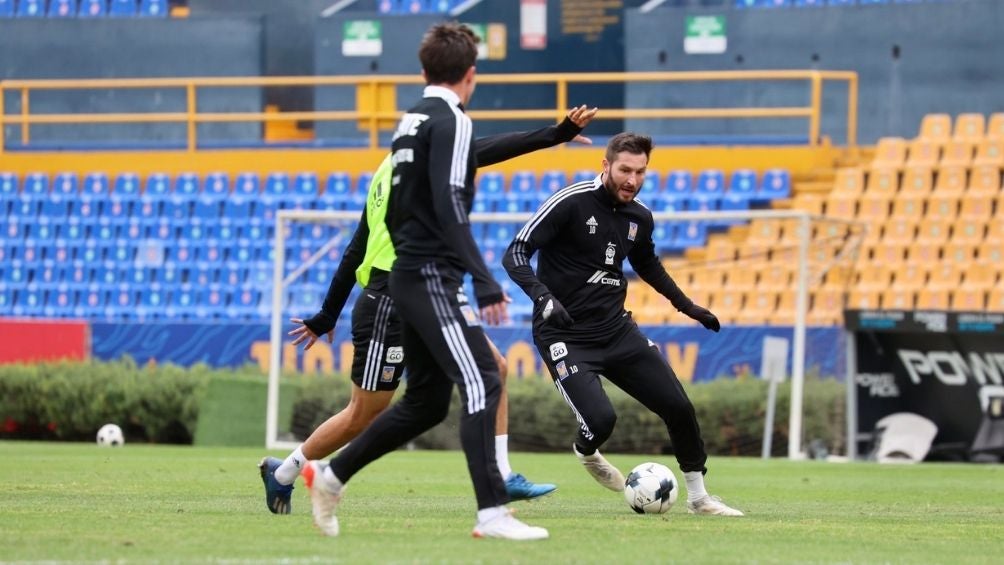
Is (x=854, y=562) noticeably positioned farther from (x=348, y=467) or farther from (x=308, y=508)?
(x=308, y=508)

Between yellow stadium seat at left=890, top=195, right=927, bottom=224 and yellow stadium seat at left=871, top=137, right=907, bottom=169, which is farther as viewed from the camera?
yellow stadium seat at left=871, top=137, right=907, bottom=169

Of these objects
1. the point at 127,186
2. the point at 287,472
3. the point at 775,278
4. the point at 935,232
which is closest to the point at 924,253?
the point at 935,232

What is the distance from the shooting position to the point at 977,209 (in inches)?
933

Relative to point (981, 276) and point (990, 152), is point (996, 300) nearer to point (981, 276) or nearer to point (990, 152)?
point (981, 276)

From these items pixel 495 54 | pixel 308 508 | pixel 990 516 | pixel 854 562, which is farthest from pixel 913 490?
pixel 495 54

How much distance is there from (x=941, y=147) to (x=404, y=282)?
18929mm

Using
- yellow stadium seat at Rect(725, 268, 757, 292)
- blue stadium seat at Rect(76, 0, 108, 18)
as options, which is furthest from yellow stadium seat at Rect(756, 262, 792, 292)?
blue stadium seat at Rect(76, 0, 108, 18)

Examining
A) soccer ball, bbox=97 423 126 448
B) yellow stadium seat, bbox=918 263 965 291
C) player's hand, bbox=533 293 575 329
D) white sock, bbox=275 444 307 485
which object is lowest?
soccer ball, bbox=97 423 126 448

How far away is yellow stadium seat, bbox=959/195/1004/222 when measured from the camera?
23.6 metres

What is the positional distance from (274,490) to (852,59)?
21.8 metres

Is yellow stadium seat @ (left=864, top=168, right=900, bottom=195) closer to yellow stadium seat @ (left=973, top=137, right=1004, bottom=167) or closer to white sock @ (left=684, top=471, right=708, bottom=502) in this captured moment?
yellow stadium seat @ (left=973, top=137, right=1004, bottom=167)

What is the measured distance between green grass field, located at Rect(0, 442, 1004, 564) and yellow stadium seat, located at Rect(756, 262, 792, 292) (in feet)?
24.4

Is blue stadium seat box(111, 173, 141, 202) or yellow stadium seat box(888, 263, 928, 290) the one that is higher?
blue stadium seat box(111, 173, 141, 202)

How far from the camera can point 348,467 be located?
7348mm
